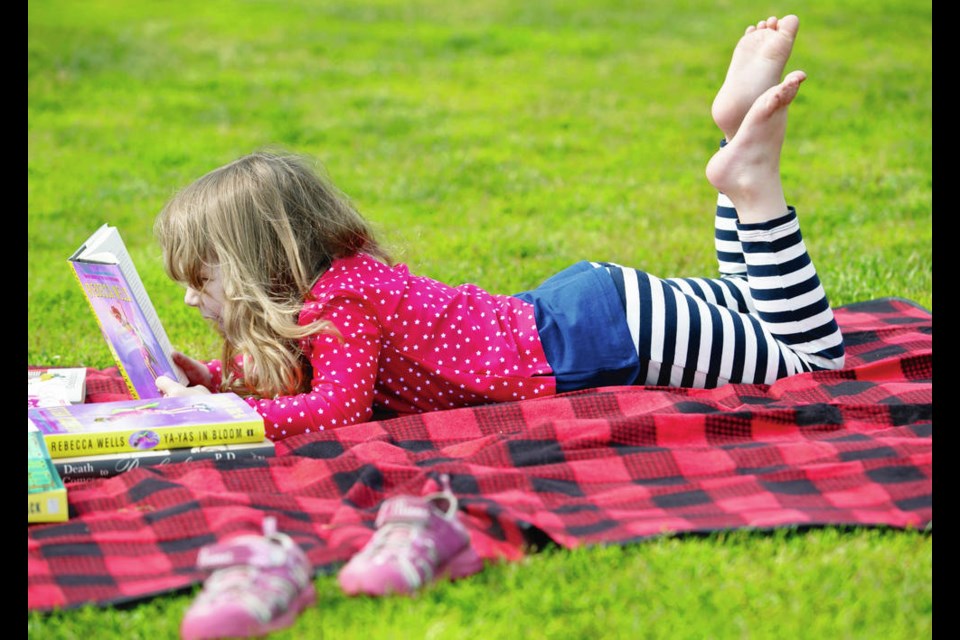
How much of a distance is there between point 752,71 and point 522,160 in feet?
12.4

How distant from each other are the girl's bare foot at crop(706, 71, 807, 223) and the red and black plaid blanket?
0.54m

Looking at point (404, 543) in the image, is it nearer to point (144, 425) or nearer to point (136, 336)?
point (144, 425)

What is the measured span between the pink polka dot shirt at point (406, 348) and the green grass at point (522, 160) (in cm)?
61

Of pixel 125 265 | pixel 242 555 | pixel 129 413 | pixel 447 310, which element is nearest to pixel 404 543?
pixel 242 555

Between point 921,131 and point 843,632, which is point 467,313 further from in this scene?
point 921,131

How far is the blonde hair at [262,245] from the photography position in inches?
132

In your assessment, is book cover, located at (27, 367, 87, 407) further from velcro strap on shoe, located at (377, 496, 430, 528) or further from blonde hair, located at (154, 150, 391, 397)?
velcro strap on shoe, located at (377, 496, 430, 528)

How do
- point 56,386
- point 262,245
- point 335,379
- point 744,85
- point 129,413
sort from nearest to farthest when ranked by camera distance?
point 129,413, point 335,379, point 262,245, point 56,386, point 744,85

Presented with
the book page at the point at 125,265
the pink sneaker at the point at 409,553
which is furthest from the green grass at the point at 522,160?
the book page at the point at 125,265

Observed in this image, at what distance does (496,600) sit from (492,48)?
29.9 ft

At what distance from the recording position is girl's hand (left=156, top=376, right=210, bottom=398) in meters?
3.42

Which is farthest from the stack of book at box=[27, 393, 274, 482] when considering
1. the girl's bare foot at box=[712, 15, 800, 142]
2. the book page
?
the girl's bare foot at box=[712, 15, 800, 142]

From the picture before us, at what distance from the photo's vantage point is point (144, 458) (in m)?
3.02
